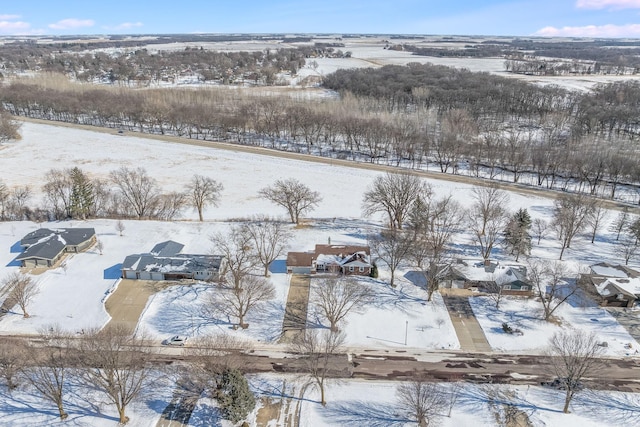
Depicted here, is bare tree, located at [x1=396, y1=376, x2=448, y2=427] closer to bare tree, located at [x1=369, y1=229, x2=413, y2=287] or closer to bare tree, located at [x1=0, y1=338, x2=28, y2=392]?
bare tree, located at [x1=369, y1=229, x2=413, y2=287]

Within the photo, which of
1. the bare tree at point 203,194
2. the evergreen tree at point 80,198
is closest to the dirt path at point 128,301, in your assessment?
the bare tree at point 203,194

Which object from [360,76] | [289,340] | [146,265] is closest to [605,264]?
[289,340]

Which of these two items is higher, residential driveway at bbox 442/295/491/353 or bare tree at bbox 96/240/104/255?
bare tree at bbox 96/240/104/255

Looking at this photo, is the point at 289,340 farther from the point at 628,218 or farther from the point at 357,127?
the point at 357,127

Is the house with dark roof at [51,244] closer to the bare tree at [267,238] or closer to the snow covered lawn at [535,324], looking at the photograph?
the bare tree at [267,238]

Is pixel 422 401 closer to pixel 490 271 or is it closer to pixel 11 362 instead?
pixel 490 271

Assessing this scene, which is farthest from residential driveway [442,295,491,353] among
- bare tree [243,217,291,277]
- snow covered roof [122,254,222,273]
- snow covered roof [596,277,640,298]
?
snow covered roof [122,254,222,273]
